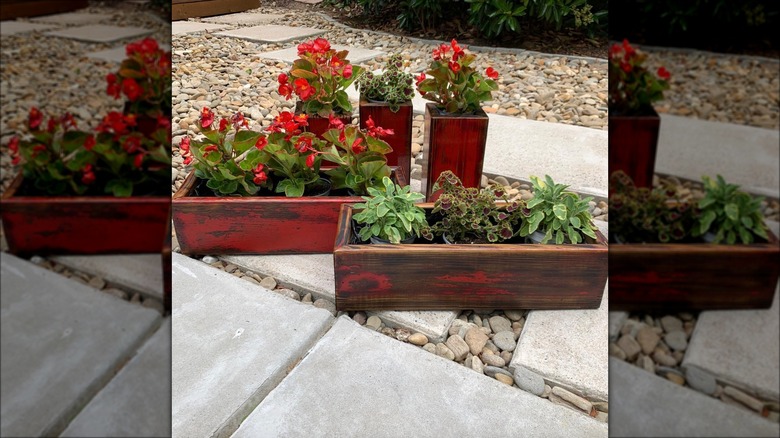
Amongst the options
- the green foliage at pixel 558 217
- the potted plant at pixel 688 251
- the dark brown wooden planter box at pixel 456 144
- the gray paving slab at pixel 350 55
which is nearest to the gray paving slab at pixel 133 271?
the potted plant at pixel 688 251

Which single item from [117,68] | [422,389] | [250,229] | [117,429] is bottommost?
[422,389]

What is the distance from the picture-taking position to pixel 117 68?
0.16m

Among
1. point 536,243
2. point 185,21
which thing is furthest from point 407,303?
point 185,21

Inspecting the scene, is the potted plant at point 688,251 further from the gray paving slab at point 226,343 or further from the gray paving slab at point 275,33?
the gray paving slab at point 275,33

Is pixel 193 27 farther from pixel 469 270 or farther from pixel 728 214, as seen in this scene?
pixel 728 214

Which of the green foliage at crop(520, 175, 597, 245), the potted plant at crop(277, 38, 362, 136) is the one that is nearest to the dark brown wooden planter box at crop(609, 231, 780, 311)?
the green foliage at crop(520, 175, 597, 245)

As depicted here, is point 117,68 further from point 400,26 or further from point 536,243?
point 400,26

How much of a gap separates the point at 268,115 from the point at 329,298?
63.9 inches

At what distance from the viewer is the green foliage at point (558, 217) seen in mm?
1265

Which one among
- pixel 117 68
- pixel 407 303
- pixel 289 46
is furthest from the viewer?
pixel 289 46

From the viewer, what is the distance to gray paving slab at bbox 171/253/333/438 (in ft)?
3.31

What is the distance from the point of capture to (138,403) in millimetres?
174

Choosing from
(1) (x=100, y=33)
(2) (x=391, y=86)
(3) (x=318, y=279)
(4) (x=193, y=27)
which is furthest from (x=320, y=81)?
(1) (x=100, y=33)

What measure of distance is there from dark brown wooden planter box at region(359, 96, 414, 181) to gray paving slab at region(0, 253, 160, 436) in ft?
5.50
